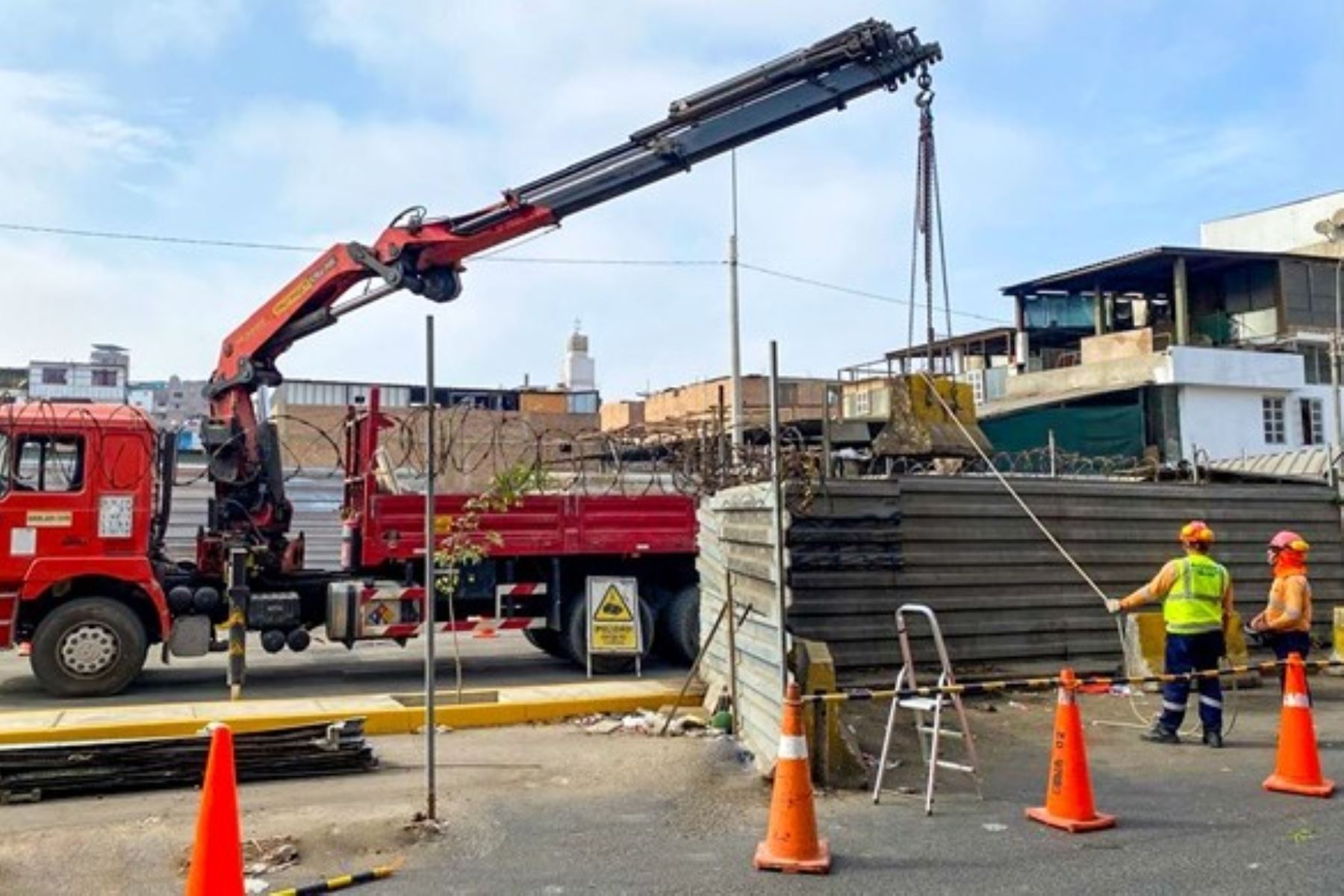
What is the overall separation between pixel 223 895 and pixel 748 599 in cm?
442

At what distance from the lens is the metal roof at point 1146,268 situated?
35.5 m

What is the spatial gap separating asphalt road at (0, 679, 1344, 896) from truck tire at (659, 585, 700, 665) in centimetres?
464

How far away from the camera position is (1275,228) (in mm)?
43875

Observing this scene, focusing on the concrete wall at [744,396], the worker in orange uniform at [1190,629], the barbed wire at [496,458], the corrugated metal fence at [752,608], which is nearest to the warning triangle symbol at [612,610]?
→ the barbed wire at [496,458]

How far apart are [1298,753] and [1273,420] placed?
101 feet

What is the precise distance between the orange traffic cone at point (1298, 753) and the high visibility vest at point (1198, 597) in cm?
136

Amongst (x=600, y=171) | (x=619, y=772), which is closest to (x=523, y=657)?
(x=600, y=171)

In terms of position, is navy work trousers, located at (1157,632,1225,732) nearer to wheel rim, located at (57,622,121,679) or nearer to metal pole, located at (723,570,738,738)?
metal pole, located at (723,570,738,738)

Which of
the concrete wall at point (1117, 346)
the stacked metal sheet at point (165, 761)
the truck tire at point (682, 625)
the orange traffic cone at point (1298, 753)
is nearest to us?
the stacked metal sheet at point (165, 761)

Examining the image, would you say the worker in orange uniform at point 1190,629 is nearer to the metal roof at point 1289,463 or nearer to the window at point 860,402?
the metal roof at point 1289,463

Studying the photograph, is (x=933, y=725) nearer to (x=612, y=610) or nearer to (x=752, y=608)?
(x=752, y=608)

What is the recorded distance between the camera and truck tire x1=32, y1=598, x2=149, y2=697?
1089 cm

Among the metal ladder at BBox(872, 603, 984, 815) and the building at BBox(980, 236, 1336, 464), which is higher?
the building at BBox(980, 236, 1336, 464)

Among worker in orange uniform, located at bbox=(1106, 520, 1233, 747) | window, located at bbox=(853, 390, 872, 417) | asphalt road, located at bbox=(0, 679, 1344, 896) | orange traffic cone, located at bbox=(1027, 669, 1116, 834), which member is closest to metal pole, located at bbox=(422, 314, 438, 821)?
asphalt road, located at bbox=(0, 679, 1344, 896)
